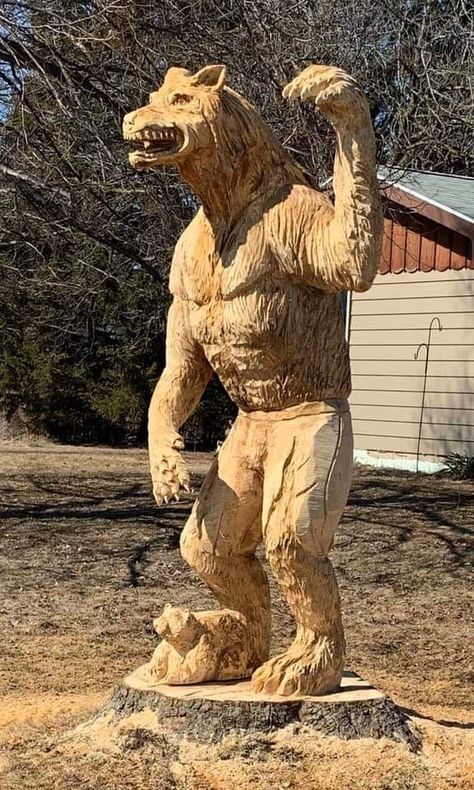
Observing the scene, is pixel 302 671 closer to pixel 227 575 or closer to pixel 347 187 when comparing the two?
pixel 227 575

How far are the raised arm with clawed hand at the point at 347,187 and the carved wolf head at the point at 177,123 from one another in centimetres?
33

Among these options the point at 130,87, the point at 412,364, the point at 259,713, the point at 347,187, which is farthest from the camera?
the point at 412,364

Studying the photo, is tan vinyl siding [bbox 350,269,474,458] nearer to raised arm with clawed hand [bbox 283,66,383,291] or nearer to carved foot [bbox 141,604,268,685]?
carved foot [bbox 141,604,268,685]

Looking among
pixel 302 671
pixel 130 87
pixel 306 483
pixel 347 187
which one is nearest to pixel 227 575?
pixel 302 671

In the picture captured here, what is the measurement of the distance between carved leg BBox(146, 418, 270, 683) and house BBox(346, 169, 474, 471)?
8.25 meters

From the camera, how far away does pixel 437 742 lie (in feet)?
12.6

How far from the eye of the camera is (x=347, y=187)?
330 centimetres

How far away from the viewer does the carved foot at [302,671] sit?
380 centimetres

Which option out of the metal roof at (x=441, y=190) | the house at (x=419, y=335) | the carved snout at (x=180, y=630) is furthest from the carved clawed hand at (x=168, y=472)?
the house at (x=419, y=335)

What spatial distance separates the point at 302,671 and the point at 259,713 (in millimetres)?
205

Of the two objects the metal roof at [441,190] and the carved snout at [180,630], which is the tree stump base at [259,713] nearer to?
the carved snout at [180,630]

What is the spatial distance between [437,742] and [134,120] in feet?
7.55

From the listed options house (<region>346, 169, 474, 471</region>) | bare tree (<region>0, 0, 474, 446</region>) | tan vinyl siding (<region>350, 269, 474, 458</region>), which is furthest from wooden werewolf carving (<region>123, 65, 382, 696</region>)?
tan vinyl siding (<region>350, 269, 474, 458</region>)

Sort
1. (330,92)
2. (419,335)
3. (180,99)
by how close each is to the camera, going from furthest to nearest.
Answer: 1. (419,335)
2. (180,99)
3. (330,92)
